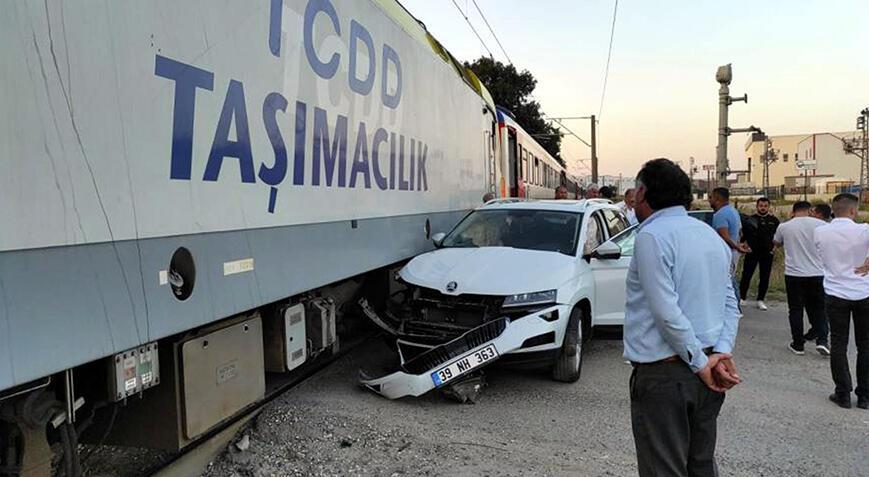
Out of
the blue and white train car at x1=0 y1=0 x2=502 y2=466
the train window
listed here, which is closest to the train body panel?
the blue and white train car at x1=0 y1=0 x2=502 y2=466

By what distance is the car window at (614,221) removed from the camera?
743cm

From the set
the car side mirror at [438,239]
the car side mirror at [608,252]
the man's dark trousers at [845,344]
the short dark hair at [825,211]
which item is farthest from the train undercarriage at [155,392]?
the short dark hair at [825,211]

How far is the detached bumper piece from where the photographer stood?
4.92m

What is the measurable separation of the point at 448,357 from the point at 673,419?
8.43 ft

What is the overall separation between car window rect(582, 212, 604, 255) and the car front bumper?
1.43m

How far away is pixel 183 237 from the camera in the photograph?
2.83 metres

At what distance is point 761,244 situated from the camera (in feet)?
32.0

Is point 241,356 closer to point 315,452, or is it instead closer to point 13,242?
point 315,452

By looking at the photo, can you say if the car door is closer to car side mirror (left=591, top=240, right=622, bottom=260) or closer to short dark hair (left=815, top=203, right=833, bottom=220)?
car side mirror (left=591, top=240, right=622, bottom=260)

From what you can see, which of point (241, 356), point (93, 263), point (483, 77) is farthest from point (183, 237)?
point (483, 77)

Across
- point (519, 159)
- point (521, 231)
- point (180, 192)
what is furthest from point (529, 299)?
point (519, 159)

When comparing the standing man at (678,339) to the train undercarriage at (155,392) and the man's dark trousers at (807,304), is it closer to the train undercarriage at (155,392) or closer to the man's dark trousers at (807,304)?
the train undercarriage at (155,392)

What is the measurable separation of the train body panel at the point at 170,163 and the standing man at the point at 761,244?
23.4ft

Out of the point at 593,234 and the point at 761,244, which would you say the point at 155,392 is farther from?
the point at 761,244
